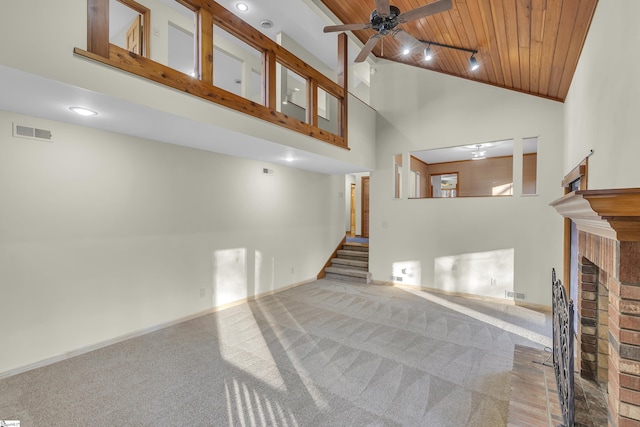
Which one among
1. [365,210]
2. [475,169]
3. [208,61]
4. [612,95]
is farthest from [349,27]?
[365,210]

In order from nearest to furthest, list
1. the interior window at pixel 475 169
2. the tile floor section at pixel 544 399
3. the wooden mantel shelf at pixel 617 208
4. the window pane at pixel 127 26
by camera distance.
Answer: the wooden mantel shelf at pixel 617 208, the tile floor section at pixel 544 399, the window pane at pixel 127 26, the interior window at pixel 475 169

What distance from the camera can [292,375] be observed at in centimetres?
274

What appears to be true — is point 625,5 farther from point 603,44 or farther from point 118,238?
point 118,238

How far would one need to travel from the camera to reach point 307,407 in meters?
2.30

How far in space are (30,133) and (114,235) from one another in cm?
128

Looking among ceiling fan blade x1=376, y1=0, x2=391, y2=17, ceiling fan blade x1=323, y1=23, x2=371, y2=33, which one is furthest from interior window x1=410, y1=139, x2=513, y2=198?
ceiling fan blade x1=376, y1=0, x2=391, y2=17

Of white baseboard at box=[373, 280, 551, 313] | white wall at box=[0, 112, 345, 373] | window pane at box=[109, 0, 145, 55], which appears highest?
window pane at box=[109, 0, 145, 55]

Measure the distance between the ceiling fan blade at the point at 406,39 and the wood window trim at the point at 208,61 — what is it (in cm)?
133

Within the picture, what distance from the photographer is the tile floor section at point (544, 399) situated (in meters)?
1.76

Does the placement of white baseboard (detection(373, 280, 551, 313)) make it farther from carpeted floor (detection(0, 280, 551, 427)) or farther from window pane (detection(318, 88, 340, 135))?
window pane (detection(318, 88, 340, 135))

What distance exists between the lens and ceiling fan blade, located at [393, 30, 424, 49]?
3.25 meters

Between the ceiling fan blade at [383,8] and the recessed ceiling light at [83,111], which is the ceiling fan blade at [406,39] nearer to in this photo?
the ceiling fan blade at [383,8]

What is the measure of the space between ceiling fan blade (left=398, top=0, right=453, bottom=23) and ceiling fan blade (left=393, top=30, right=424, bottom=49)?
229mm

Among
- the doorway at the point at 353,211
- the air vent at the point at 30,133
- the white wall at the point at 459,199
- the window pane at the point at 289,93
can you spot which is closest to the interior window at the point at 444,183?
the doorway at the point at 353,211
